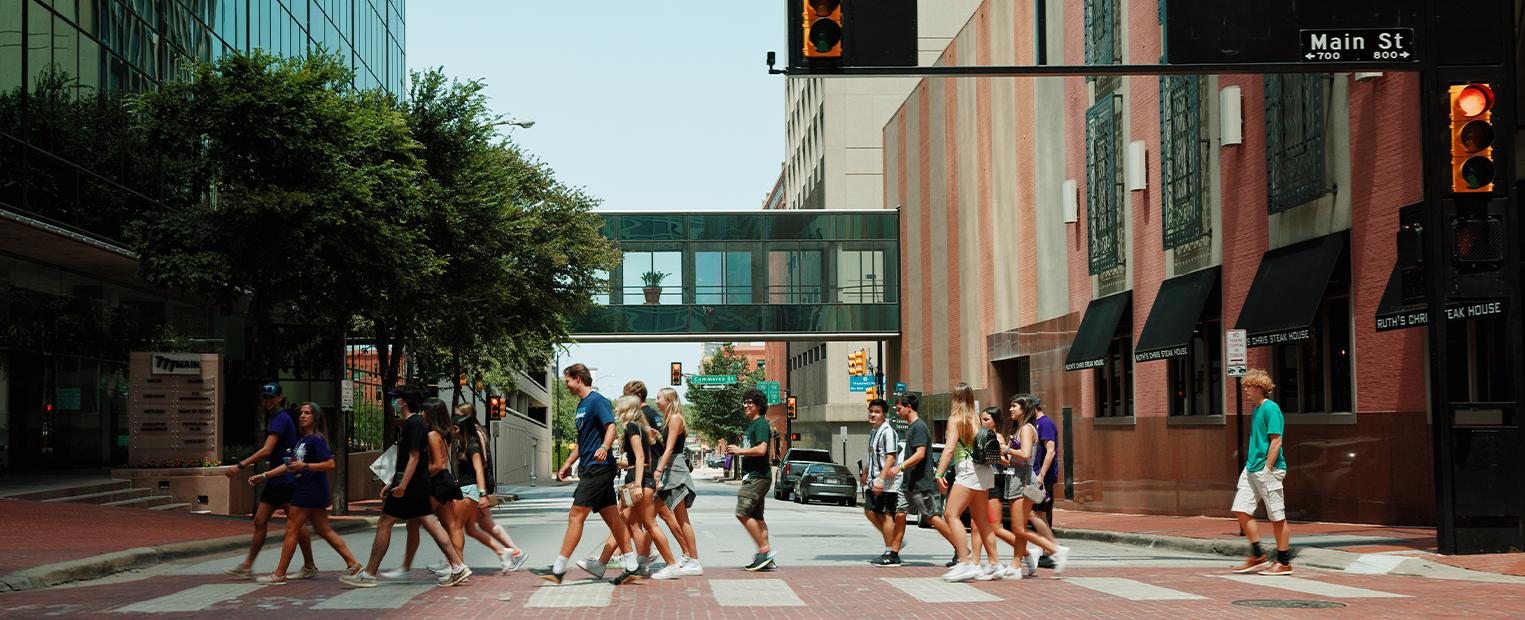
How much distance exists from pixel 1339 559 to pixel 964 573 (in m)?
4.36

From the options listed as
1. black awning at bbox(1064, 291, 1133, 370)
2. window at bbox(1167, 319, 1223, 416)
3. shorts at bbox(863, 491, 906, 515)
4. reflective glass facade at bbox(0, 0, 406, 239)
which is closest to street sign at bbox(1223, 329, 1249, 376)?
window at bbox(1167, 319, 1223, 416)

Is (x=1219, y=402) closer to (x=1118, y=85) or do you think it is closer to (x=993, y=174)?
(x=1118, y=85)

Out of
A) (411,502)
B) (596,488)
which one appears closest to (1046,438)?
(596,488)

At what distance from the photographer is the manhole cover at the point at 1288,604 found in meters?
11.0

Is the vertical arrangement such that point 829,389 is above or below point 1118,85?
below

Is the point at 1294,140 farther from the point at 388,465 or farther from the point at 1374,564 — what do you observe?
the point at 388,465

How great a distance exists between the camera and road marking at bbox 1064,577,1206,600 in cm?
1176

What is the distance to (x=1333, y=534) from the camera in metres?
18.5

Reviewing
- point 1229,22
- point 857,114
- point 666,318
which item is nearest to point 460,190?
point 1229,22

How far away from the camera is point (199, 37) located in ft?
117

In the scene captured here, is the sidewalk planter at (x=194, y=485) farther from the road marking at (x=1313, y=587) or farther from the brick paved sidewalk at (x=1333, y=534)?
the road marking at (x=1313, y=587)

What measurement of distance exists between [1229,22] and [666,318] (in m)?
42.8

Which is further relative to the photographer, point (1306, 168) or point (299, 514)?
point (1306, 168)

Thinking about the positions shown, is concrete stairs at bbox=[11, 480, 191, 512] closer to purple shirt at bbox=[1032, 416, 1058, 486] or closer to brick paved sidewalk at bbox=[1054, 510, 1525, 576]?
brick paved sidewalk at bbox=[1054, 510, 1525, 576]
